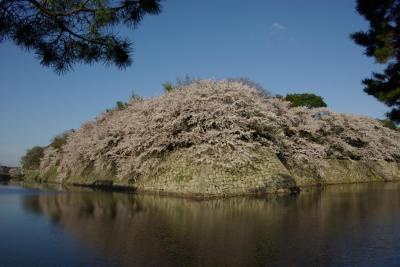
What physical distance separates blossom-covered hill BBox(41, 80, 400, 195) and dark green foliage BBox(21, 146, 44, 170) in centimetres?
2490

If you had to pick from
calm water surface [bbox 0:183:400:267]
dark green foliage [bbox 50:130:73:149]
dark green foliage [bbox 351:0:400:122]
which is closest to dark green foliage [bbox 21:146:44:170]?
dark green foliage [bbox 50:130:73:149]

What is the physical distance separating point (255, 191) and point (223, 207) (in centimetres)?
491

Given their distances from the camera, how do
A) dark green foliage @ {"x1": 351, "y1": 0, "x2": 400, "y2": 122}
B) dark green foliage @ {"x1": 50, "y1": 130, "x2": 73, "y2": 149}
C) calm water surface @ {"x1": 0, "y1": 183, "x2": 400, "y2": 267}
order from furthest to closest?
dark green foliage @ {"x1": 50, "y1": 130, "x2": 73, "y2": 149}
dark green foliage @ {"x1": 351, "y1": 0, "x2": 400, "y2": 122}
calm water surface @ {"x1": 0, "y1": 183, "x2": 400, "y2": 267}

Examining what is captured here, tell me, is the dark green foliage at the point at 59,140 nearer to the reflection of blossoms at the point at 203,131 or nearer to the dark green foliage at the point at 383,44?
the reflection of blossoms at the point at 203,131

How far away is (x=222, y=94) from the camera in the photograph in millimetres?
20203

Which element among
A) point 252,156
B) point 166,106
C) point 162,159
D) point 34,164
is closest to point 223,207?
point 252,156

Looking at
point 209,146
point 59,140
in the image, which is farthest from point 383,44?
point 59,140

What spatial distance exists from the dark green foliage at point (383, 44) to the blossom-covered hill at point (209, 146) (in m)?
8.67

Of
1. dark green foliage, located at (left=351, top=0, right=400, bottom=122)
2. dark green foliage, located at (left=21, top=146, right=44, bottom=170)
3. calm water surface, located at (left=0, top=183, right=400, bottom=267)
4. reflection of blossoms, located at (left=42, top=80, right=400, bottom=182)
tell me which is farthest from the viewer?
dark green foliage, located at (left=21, top=146, right=44, bottom=170)

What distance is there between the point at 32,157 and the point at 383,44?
5135cm

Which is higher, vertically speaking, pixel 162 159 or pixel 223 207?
pixel 162 159

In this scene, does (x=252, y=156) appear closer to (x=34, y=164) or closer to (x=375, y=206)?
(x=375, y=206)

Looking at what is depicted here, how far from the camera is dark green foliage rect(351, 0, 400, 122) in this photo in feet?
28.8

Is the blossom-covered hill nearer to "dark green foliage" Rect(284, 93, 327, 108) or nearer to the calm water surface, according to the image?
the calm water surface
